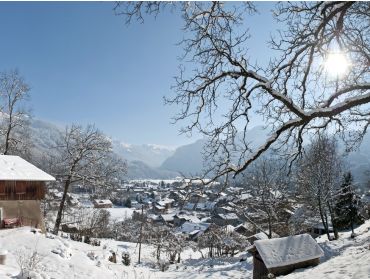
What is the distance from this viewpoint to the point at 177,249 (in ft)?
147

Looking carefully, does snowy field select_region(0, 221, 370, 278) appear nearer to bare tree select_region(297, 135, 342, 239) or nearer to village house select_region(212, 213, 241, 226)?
bare tree select_region(297, 135, 342, 239)

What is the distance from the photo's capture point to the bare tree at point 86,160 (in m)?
35.9

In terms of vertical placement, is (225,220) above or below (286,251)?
below

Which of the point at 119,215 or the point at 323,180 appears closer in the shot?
the point at 323,180

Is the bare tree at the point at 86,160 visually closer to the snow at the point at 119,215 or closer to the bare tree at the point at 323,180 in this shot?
the bare tree at the point at 323,180

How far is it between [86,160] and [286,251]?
22.6m

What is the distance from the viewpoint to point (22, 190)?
28.1 m

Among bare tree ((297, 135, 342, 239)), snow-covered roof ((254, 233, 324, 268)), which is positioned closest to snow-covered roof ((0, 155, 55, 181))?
snow-covered roof ((254, 233, 324, 268))

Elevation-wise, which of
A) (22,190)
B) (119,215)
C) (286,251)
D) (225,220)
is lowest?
(225,220)

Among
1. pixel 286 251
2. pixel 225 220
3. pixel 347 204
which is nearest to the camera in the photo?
pixel 286 251

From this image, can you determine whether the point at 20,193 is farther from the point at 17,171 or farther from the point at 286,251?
the point at 286,251

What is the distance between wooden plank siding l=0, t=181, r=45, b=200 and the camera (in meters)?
27.1

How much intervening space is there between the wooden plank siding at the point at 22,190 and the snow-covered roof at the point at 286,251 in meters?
18.0

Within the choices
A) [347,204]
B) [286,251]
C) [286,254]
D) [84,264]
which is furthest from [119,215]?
[286,254]
